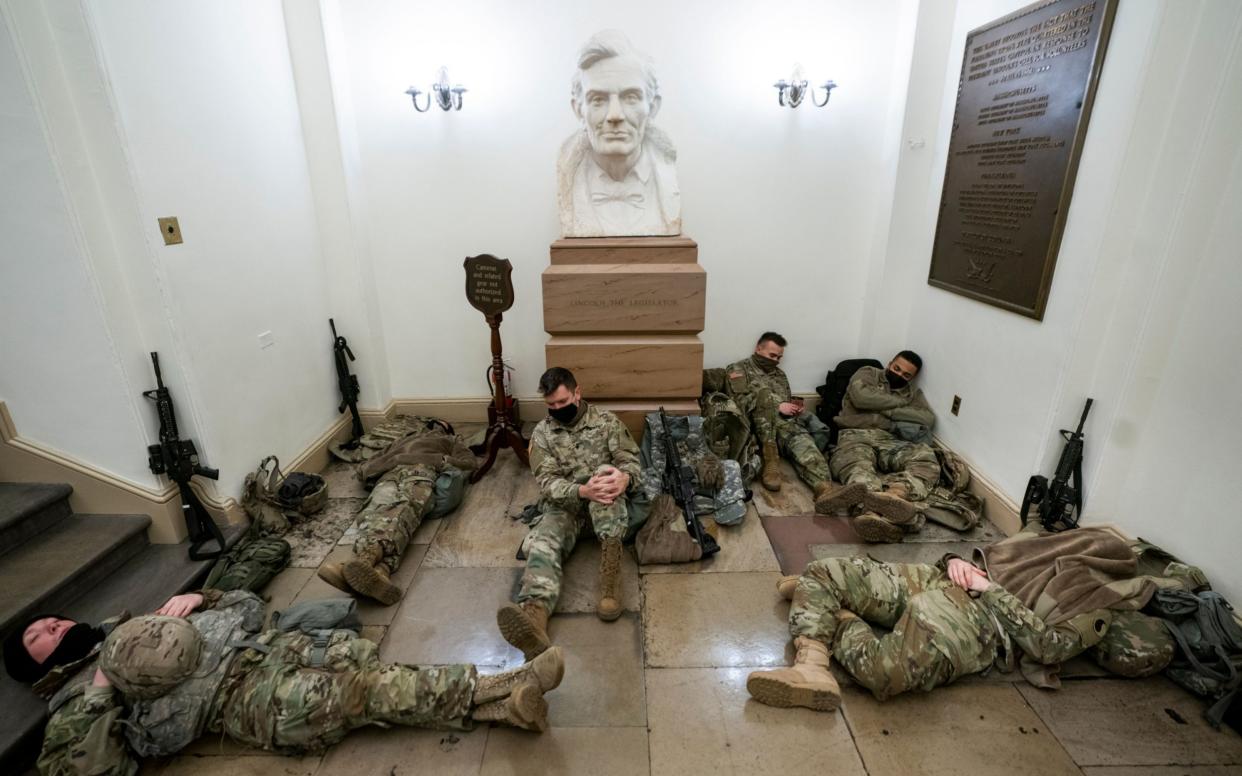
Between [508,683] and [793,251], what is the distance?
12.9 feet

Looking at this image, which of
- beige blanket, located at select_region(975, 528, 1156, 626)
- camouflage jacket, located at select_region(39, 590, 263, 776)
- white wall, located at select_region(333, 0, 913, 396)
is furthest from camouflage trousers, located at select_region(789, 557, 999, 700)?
white wall, located at select_region(333, 0, 913, 396)

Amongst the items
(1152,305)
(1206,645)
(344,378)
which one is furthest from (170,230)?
(1206,645)

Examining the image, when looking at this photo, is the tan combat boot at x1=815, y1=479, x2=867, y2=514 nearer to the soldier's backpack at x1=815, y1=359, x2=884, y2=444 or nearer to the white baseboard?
the soldier's backpack at x1=815, y1=359, x2=884, y2=444

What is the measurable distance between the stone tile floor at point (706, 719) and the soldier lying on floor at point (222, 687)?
103 mm

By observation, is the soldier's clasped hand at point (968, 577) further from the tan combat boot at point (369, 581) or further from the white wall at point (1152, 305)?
the tan combat boot at point (369, 581)

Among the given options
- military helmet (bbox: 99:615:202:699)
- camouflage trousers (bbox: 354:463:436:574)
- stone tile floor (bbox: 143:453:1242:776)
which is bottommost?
stone tile floor (bbox: 143:453:1242:776)

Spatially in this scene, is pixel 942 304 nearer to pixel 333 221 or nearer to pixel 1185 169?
pixel 1185 169

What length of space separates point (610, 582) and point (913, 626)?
4.49 feet

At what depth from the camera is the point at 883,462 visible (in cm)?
399

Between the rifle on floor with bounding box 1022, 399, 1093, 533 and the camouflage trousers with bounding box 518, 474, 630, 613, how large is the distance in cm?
235

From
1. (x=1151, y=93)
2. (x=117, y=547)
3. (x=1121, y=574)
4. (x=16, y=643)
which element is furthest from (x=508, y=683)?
(x=1151, y=93)

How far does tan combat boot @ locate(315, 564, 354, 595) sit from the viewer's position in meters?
2.78

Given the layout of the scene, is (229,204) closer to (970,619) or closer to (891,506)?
(891,506)

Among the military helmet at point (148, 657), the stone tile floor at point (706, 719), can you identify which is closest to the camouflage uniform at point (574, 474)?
the stone tile floor at point (706, 719)
